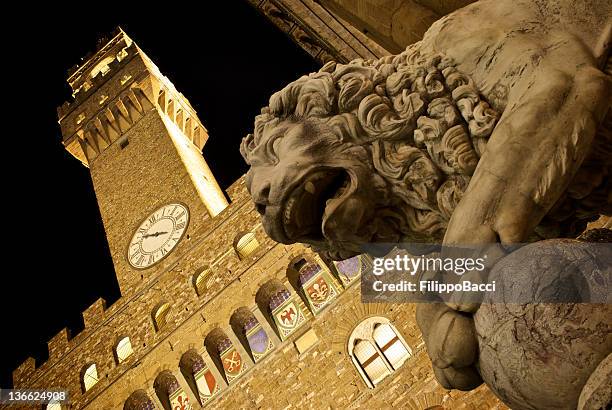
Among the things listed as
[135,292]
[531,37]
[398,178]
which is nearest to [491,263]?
[398,178]

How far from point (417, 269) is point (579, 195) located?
1.31ft

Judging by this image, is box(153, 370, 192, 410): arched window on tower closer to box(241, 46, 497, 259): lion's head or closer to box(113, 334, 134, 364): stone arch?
box(113, 334, 134, 364): stone arch

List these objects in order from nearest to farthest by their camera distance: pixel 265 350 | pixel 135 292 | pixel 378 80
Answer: pixel 378 80 < pixel 265 350 < pixel 135 292

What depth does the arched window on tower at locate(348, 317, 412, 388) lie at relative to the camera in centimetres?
1045

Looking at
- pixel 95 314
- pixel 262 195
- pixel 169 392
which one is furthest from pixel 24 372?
pixel 262 195

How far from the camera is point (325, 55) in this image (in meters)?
3.74

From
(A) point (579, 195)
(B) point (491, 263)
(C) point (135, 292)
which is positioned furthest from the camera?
(C) point (135, 292)

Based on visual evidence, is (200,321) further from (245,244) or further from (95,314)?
(95,314)

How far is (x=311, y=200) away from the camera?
6.36 feet

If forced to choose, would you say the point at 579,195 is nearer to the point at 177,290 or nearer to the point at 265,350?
the point at 265,350

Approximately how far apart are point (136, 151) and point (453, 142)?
17.8 metres

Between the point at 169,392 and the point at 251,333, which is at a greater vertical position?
the point at 169,392

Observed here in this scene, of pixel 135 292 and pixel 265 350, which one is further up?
pixel 135 292

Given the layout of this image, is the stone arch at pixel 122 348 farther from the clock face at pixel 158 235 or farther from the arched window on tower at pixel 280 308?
the arched window on tower at pixel 280 308
